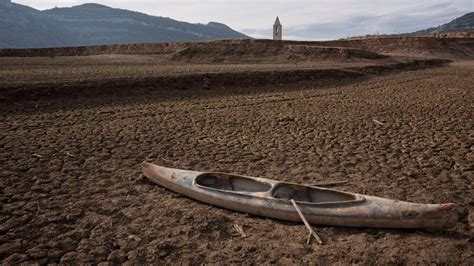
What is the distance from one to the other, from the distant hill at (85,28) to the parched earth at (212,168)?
107220 mm

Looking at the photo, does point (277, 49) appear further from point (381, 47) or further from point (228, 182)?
point (228, 182)

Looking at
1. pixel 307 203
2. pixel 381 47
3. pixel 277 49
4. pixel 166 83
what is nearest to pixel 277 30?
pixel 381 47

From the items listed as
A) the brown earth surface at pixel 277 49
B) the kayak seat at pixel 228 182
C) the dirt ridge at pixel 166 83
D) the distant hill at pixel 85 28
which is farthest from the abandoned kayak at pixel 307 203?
the distant hill at pixel 85 28

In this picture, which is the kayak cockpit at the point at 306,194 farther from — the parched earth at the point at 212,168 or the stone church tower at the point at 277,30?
the stone church tower at the point at 277,30

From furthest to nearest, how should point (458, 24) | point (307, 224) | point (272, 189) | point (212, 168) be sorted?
point (458, 24) < point (212, 168) < point (272, 189) < point (307, 224)

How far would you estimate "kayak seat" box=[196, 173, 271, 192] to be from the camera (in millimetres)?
3401

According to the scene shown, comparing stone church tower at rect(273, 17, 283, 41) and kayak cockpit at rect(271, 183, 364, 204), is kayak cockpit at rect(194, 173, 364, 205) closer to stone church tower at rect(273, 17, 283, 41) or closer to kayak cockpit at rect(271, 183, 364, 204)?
kayak cockpit at rect(271, 183, 364, 204)

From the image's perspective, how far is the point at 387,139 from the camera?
516 cm

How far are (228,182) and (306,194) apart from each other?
2.55 feet


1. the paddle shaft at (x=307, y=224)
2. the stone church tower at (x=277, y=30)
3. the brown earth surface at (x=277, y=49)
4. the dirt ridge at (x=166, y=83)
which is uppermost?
the stone church tower at (x=277, y=30)

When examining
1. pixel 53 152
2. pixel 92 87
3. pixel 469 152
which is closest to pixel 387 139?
pixel 469 152

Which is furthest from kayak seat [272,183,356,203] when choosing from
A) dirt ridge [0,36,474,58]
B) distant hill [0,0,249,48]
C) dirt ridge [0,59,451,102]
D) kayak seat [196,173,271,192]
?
distant hill [0,0,249,48]

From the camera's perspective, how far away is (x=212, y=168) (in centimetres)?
421

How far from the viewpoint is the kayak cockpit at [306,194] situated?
3.03 meters
